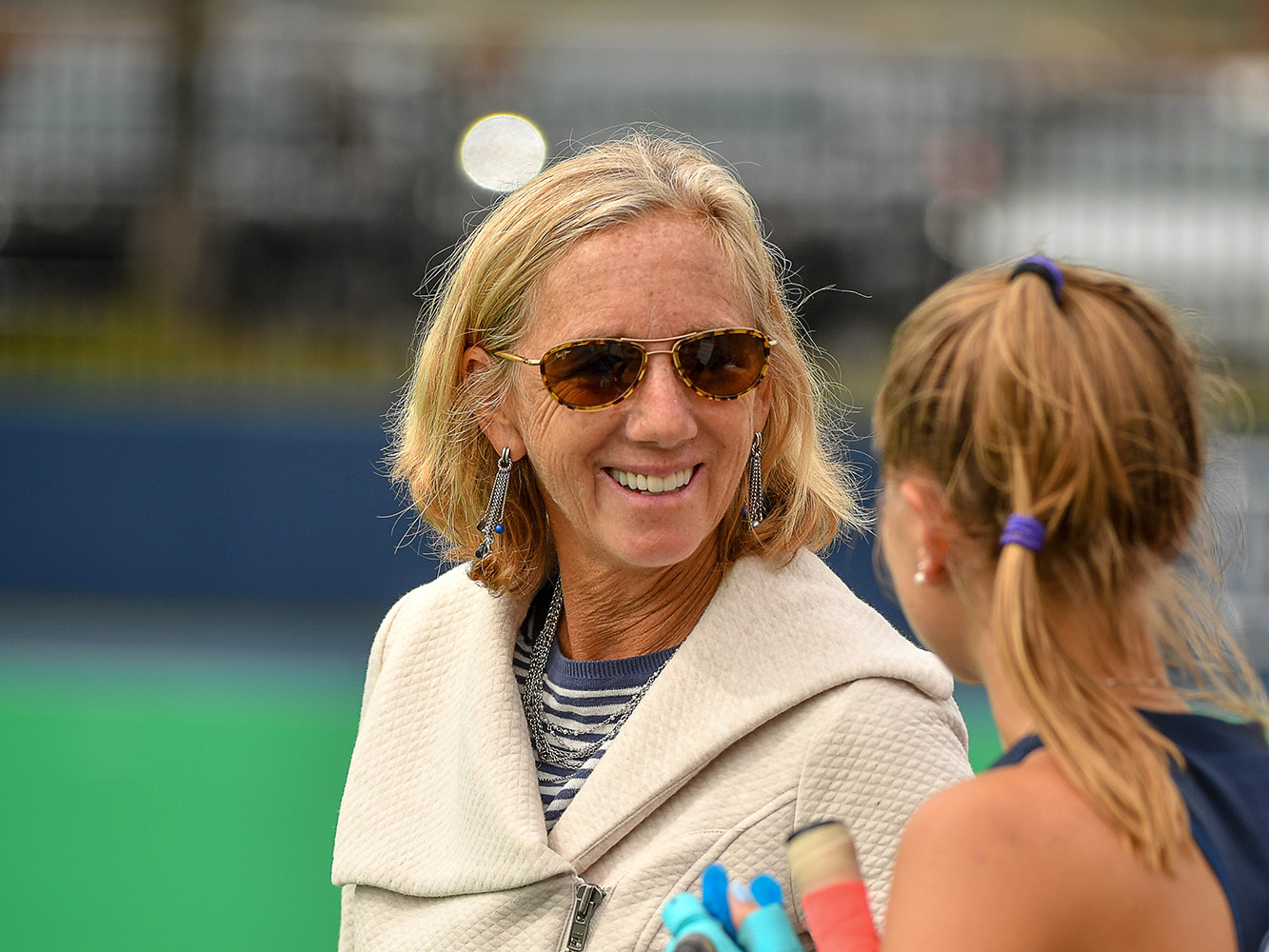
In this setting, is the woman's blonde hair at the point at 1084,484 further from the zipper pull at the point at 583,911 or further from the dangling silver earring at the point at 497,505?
the dangling silver earring at the point at 497,505

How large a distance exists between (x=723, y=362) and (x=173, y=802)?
4375 millimetres

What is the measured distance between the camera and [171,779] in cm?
614

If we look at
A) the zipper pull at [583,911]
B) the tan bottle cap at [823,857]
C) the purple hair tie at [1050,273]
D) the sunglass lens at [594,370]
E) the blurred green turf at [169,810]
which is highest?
the purple hair tie at [1050,273]

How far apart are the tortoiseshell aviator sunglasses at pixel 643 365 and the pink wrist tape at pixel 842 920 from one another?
828 millimetres

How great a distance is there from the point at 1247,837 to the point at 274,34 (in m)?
10.6

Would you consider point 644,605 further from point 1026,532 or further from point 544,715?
point 1026,532

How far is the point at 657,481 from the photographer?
7.25 feet

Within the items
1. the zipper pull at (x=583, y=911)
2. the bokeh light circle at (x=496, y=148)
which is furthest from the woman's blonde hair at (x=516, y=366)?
the bokeh light circle at (x=496, y=148)

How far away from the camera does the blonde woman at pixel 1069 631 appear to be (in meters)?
1.40

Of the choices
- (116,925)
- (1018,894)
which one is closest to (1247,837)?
(1018,894)

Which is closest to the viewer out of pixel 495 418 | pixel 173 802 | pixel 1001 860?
pixel 1001 860

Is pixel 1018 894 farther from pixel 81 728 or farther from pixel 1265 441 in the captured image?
pixel 1265 441

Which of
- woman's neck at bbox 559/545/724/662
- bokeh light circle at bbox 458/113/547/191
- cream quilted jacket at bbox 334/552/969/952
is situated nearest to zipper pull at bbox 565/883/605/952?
cream quilted jacket at bbox 334/552/969/952

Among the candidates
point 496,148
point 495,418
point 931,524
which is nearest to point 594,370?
point 495,418
